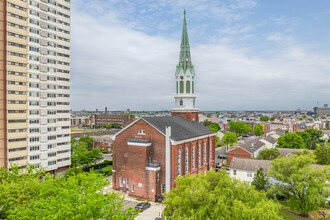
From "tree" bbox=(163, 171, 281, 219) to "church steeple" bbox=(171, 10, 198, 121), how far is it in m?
33.9

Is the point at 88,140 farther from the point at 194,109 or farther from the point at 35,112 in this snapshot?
the point at 194,109

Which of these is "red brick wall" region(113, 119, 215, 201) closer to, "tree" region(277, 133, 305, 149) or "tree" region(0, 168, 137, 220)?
"tree" region(0, 168, 137, 220)

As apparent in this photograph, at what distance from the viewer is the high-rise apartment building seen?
152 feet

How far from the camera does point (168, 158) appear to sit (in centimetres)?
3969

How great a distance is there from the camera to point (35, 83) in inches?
2007

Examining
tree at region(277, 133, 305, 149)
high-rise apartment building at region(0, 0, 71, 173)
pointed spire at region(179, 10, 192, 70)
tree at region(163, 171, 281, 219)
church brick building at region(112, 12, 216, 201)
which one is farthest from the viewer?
tree at region(277, 133, 305, 149)

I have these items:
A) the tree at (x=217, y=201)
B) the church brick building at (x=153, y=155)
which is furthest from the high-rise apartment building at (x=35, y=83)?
the tree at (x=217, y=201)

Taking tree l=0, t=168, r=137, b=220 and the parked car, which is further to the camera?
the parked car

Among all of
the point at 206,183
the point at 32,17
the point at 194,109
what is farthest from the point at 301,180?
the point at 32,17

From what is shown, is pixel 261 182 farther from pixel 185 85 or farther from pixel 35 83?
pixel 35 83

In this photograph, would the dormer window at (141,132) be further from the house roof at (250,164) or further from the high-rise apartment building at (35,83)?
the high-rise apartment building at (35,83)

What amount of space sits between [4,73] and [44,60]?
342 inches

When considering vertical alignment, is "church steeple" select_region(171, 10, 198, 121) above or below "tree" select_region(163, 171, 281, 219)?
above

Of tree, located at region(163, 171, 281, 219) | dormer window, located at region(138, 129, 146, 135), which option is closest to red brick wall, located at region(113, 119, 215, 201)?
dormer window, located at region(138, 129, 146, 135)
